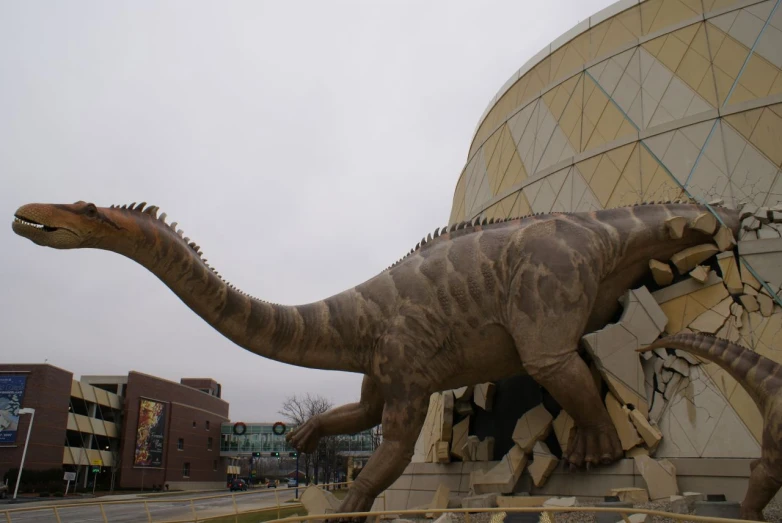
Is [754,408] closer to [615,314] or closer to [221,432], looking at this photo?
[615,314]

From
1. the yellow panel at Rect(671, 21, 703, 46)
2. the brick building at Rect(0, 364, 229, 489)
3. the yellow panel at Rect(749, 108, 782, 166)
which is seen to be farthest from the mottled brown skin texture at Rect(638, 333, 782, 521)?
the brick building at Rect(0, 364, 229, 489)

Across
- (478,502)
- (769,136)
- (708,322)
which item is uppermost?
(769,136)

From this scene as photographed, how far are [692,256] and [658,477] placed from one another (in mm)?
3474

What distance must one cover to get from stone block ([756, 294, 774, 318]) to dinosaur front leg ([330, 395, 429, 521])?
16.6 ft

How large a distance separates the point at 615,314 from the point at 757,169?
3.83m

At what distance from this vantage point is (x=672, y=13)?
13.8 m

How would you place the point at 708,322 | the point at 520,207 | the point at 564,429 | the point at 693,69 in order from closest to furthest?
the point at 708,322 < the point at 564,429 < the point at 693,69 < the point at 520,207

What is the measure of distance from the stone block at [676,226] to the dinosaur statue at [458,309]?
0.22 feet

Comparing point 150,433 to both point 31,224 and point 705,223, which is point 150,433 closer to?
point 31,224

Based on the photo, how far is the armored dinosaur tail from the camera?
6427mm

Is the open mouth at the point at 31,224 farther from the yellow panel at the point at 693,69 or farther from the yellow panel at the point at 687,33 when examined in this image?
the yellow panel at the point at 687,33

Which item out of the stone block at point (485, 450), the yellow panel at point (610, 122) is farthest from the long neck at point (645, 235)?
the yellow panel at point (610, 122)

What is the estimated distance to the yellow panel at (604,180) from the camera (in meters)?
13.0

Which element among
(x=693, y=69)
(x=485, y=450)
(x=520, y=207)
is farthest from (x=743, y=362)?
(x=520, y=207)
